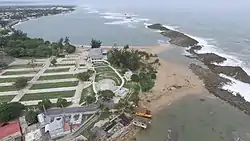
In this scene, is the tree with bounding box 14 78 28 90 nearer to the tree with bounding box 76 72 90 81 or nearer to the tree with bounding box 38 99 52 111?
the tree with bounding box 38 99 52 111

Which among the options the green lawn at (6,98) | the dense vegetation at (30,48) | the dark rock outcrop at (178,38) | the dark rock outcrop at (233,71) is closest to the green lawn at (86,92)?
the green lawn at (6,98)

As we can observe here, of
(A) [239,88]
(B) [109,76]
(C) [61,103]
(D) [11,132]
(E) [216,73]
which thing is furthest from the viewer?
(E) [216,73]

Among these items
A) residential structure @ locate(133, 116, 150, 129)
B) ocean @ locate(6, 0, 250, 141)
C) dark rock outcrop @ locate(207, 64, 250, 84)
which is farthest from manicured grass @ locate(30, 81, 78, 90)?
dark rock outcrop @ locate(207, 64, 250, 84)

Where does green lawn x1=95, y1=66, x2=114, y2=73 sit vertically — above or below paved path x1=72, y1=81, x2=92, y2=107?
above

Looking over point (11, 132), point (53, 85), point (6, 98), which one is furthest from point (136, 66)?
point (11, 132)

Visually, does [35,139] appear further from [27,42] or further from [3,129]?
[27,42]

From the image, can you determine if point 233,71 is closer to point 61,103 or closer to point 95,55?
point 95,55
